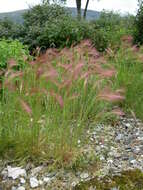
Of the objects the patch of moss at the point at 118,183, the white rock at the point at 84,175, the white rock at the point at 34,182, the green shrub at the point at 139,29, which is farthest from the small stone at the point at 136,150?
the green shrub at the point at 139,29

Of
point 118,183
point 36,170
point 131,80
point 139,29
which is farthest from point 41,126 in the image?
point 139,29

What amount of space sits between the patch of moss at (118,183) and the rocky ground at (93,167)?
1cm

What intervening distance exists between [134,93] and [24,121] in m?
1.54

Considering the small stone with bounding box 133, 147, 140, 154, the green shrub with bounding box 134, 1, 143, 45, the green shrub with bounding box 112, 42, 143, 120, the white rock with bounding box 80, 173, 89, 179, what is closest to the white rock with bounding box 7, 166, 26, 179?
the white rock with bounding box 80, 173, 89, 179

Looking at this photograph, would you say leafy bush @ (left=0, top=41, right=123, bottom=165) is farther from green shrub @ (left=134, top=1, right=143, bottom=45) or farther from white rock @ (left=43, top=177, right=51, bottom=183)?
green shrub @ (left=134, top=1, right=143, bottom=45)

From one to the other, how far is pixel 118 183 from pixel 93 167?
0.91 ft

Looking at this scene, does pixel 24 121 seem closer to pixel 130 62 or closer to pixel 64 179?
pixel 64 179

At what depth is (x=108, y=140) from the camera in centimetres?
282

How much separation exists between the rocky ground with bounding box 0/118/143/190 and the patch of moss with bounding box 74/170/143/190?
1 centimetres

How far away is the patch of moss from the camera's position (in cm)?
210

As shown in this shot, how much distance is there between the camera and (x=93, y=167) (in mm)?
2367

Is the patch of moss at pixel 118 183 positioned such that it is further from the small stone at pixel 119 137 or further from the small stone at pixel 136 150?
the small stone at pixel 119 137

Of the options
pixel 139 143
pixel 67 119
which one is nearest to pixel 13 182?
pixel 67 119

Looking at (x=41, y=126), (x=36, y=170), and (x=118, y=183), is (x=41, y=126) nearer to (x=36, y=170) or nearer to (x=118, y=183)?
(x=36, y=170)
